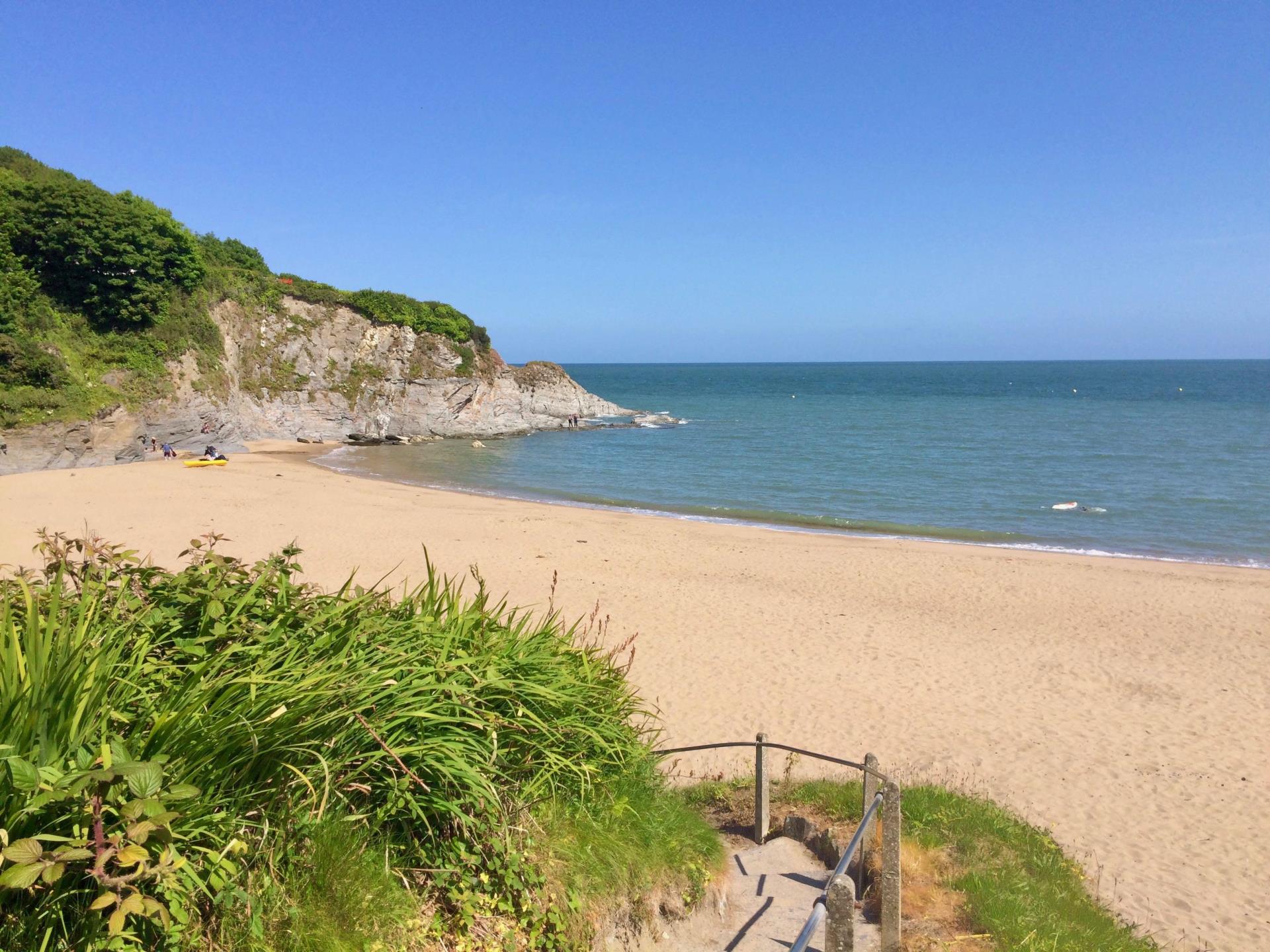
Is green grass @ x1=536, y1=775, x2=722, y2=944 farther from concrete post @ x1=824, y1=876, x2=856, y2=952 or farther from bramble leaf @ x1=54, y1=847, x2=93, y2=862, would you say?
bramble leaf @ x1=54, y1=847, x2=93, y2=862

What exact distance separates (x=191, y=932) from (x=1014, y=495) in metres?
32.0

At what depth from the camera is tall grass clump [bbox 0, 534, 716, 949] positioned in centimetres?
237

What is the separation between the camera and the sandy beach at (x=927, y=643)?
25.7 ft

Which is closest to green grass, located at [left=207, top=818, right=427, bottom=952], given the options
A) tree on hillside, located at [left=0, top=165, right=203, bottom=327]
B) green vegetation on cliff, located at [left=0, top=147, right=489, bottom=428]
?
green vegetation on cliff, located at [left=0, top=147, right=489, bottom=428]

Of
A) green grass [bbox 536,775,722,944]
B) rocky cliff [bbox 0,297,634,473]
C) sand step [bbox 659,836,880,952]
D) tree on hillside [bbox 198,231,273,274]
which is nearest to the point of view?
green grass [bbox 536,775,722,944]

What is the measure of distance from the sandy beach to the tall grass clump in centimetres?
69

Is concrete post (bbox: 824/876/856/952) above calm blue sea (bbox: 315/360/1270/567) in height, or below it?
above

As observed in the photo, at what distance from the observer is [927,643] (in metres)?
13.3

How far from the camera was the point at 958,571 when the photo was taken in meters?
18.4

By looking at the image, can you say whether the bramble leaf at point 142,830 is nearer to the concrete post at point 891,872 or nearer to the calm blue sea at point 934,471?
the concrete post at point 891,872

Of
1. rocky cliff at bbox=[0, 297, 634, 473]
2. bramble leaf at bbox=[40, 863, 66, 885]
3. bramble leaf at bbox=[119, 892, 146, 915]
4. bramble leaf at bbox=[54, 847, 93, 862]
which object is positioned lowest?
bramble leaf at bbox=[119, 892, 146, 915]

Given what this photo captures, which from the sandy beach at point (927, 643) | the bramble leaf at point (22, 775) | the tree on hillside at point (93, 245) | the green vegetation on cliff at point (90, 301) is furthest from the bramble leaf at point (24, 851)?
the tree on hillside at point (93, 245)

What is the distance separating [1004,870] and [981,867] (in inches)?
5.9

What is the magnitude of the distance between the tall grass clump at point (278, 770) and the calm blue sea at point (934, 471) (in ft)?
72.1
